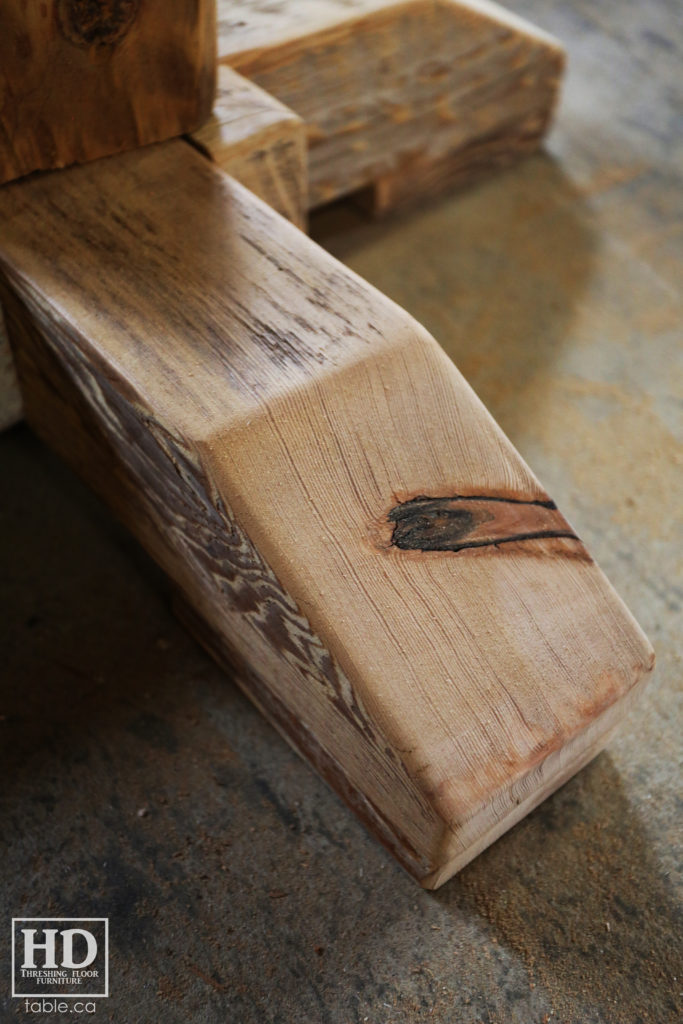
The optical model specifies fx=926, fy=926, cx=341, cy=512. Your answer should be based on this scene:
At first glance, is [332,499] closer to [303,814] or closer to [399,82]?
[303,814]

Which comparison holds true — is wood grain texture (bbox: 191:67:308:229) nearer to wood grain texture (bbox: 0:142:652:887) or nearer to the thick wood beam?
the thick wood beam

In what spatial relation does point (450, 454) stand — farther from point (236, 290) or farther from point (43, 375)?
point (43, 375)

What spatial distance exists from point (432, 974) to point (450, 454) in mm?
676

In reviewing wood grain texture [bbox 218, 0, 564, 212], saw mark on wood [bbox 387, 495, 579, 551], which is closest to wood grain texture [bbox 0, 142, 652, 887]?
saw mark on wood [bbox 387, 495, 579, 551]

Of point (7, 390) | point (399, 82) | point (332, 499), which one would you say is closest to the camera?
point (332, 499)

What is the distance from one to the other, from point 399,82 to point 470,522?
125cm

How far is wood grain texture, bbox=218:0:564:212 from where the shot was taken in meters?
1.79

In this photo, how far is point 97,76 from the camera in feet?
4.34

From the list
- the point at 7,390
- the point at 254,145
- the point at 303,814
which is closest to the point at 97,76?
the point at 254,145

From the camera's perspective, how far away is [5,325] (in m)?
1.50

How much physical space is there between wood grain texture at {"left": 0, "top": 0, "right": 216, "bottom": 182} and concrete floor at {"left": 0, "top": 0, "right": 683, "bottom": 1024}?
61 cm

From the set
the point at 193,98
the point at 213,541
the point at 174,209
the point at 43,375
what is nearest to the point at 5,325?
the point at 43,375

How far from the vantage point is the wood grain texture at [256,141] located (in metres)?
1.48

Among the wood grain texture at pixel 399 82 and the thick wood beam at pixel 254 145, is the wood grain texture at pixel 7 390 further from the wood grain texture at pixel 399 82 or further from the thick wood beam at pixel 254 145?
the wood grain texture at pixel 399 82
